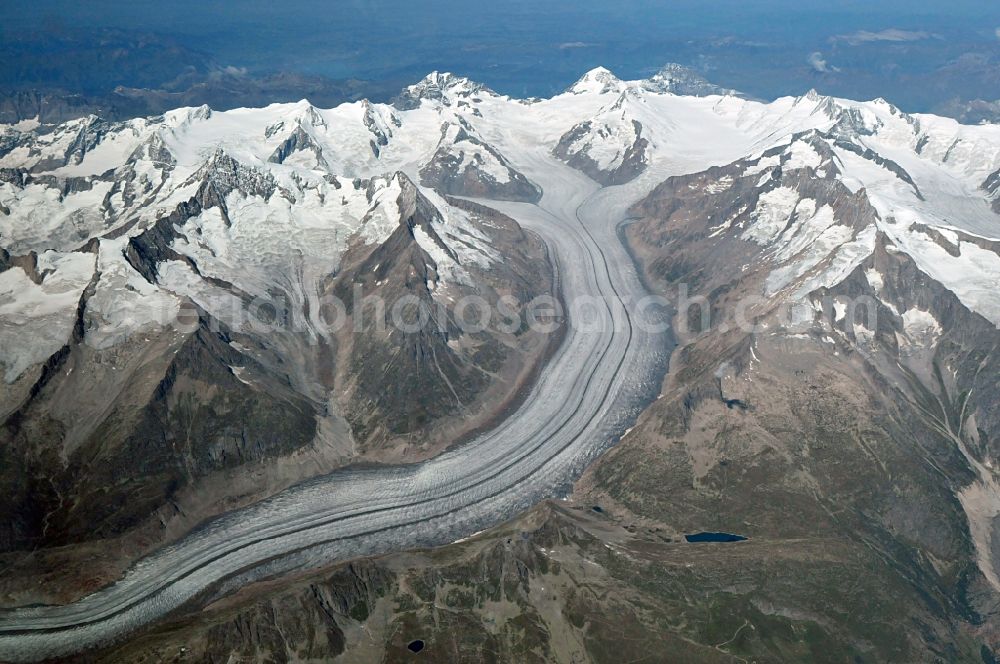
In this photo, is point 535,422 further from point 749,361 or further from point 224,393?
point 224,393

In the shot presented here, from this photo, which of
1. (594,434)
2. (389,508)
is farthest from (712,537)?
(389,508)

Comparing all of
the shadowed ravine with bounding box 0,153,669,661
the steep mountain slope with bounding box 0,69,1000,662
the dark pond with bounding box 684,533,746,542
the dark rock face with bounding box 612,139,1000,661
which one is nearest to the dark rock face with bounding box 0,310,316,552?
the steep mountain slope with bounding box 0,69,1000,662

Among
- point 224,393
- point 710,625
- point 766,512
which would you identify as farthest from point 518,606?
point 224,393

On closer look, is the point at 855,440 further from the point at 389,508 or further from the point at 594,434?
the point at 389,508

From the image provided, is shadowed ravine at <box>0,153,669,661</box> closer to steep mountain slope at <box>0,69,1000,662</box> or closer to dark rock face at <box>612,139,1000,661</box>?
steep mountain slope at <box>0,69,1000,662</box>

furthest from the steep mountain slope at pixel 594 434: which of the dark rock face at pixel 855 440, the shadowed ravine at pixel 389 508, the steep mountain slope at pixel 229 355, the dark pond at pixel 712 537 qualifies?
the shadowed ravine at pixel 389 508

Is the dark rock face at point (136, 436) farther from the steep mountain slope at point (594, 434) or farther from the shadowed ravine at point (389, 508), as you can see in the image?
the shadowed ravine at point (389, 508)
